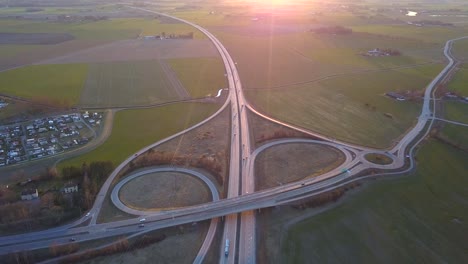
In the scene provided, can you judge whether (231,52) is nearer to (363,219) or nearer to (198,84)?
(198,84)

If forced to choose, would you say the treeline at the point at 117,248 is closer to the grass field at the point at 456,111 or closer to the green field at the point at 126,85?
the green field at the point at 126,85

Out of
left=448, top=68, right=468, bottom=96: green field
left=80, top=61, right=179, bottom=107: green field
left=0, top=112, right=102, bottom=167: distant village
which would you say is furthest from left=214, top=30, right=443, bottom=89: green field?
left=0, top=112, right=102, bottom=167: distant village

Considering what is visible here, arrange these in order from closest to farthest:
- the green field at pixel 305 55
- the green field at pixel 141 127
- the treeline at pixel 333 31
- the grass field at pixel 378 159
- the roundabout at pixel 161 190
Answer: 1. the roundabout at pixel 161 190
2. the grass field at pixel 378 159
3. the green field at pixel 141 127
4. the green field at pixel 305 55
5. the treeline at pixel 333 31

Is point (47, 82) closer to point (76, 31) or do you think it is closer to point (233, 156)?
point (233, 156)

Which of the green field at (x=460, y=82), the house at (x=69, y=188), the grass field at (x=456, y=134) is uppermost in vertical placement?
the green field at (x=460, y=82)

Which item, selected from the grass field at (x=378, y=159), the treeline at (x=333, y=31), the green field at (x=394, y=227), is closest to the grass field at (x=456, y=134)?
the green field at (x=394, y=227)

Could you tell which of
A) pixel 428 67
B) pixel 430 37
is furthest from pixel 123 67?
pixel 430 37
